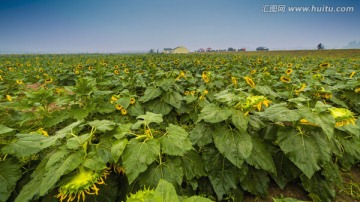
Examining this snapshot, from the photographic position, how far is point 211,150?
7.83 ft

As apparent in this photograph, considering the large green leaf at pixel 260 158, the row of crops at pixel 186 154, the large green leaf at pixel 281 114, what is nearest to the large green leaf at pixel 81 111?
the row of crops at pixel 186 154

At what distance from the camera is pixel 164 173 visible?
6.12 ft

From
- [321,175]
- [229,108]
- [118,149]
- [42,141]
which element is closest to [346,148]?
[321,175]

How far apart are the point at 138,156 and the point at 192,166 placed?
72 cm

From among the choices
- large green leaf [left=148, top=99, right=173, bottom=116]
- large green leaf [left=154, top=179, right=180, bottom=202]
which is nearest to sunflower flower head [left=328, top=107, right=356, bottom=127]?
large green leaf [left=154, top=179, right=180, bottom=202]

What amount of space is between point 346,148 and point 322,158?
2.98ft

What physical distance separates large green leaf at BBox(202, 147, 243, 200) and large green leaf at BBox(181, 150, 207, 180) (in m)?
0.13

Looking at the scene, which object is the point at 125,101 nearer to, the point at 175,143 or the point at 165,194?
the point at 175,143

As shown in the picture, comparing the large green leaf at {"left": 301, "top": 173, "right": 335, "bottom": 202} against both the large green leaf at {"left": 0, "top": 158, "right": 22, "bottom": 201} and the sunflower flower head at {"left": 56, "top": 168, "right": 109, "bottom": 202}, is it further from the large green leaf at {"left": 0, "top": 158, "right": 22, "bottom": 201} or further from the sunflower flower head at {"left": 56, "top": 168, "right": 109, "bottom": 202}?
the large green leaf at {"left": 0, "top": 158, "right": 22, "bottom": 201}

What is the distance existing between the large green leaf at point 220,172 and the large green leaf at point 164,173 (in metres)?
0.54

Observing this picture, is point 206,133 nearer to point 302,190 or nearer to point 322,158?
point 322,158

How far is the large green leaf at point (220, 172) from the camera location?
229 cm

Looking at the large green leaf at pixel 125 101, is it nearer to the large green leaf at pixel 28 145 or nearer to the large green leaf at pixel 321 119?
the large green leaf at pixel 28 145

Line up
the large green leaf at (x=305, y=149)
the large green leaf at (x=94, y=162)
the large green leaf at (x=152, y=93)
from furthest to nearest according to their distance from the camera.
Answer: the large green leaf at (x=152, y=93) < the large green leaf at (x=305, y=149) < the large green leaf at (x=94, y=162)
